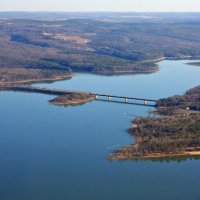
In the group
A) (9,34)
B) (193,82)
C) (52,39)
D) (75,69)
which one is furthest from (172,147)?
(9,34)

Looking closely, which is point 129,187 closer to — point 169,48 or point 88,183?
point 88,183

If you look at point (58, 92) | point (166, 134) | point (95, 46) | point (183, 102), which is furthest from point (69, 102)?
point (95, 46)

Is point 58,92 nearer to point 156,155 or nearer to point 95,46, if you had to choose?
point 156,155

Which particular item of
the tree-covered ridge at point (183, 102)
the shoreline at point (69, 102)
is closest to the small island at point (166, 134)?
the tree-covered ridge at point (183, 102)

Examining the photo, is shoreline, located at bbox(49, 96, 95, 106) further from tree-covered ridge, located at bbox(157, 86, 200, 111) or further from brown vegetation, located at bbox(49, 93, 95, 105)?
tree-covered ridge, located at bbox(157, 86, 200, 111)

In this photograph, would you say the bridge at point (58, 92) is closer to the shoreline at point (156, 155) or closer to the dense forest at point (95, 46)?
the dense forest at point (95, 46)

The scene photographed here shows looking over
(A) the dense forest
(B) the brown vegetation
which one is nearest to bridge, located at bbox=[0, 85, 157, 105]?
(B) the brown vegetation
